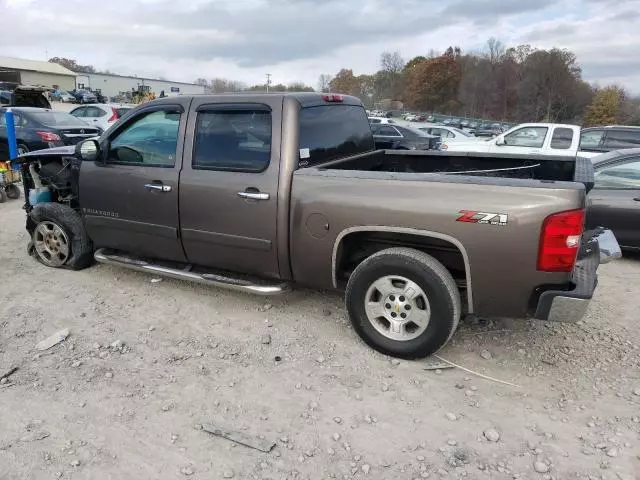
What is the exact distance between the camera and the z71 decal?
3.15 m

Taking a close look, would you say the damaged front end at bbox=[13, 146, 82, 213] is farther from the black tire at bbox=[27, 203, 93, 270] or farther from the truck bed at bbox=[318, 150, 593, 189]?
the truck bed at bbox=[318, 150, 593, 189]

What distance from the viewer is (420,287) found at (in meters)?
3.49

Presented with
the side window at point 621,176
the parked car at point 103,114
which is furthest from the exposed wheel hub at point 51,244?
the parked car at point 103,114

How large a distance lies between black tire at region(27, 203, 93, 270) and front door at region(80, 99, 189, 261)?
1.08 ft

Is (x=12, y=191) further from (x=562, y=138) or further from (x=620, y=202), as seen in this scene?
(x=562, y=138)

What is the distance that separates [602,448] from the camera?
2.81 meters

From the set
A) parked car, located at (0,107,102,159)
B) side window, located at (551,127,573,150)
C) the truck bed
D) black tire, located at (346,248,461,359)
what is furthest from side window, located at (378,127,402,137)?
black tire, located at (346,248,461,359)

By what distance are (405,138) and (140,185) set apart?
1030cm

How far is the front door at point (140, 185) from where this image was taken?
438cm

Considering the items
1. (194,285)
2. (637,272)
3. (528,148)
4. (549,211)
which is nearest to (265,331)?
(194,285)

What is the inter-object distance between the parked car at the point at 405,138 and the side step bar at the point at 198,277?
350 inches

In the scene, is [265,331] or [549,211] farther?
[265,331]

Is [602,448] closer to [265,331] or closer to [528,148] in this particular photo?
[265,331]

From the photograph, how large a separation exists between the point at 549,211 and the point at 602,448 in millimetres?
1342
